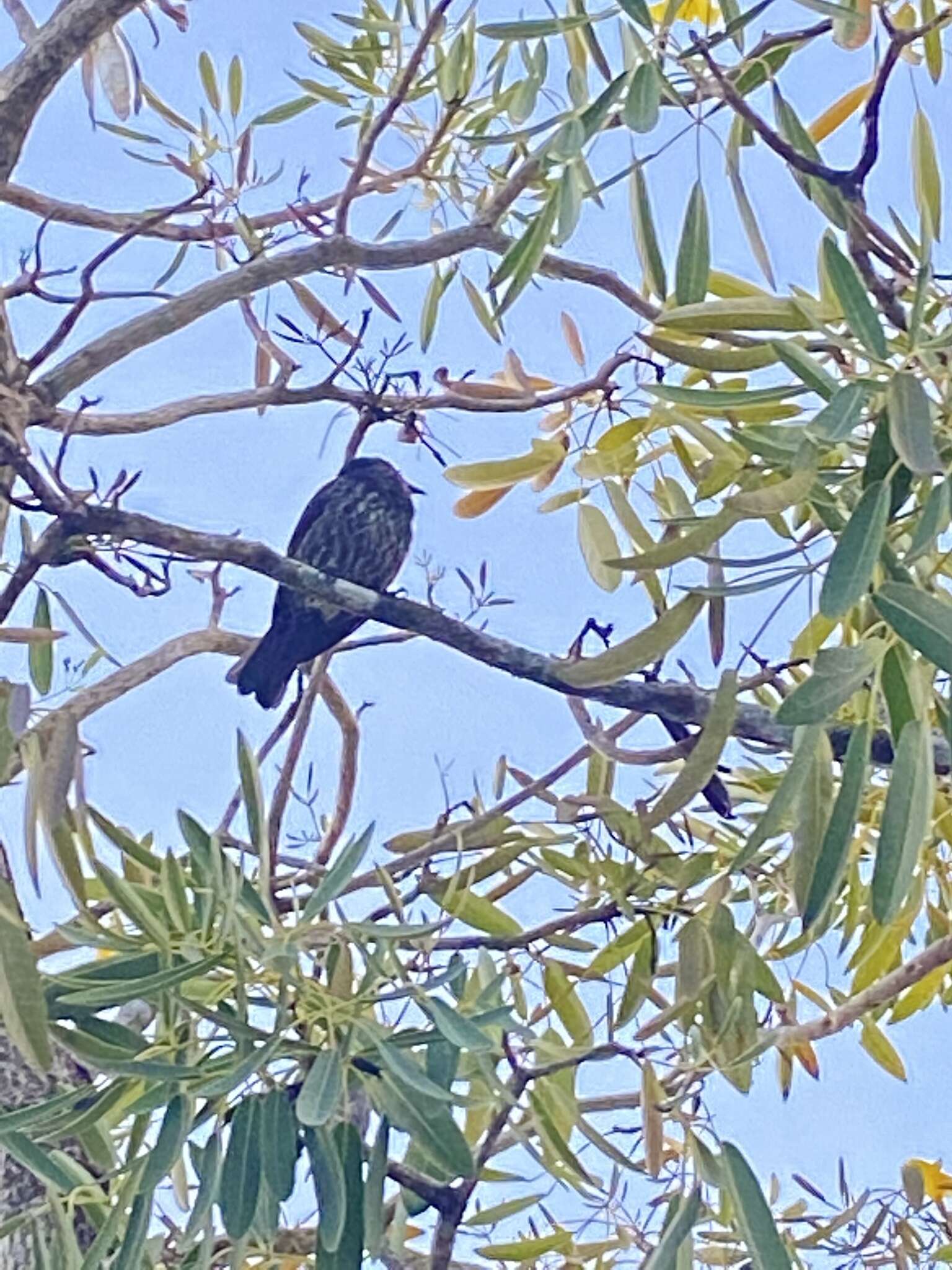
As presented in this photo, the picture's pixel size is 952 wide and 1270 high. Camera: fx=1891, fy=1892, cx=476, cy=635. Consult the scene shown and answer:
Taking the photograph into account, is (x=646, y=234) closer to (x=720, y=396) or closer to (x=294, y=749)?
(x=720, y=396)

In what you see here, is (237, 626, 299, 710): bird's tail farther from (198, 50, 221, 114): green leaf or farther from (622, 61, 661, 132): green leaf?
(622, 61, 661, 132): green leaf

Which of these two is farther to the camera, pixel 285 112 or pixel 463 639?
pixel 285 112

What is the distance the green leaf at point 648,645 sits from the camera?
1.32 metres

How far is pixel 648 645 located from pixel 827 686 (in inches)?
9.4

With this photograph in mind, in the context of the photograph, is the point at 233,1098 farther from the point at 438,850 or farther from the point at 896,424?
the point at 896,424

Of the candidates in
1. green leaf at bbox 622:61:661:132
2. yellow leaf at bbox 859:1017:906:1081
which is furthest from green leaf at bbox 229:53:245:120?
yellow leaf at bbox 859:1017:906:1081

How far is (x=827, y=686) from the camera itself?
1104mm

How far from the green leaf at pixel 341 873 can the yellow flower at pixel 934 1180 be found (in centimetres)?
88

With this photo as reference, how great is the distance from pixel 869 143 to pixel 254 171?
3.42 feet

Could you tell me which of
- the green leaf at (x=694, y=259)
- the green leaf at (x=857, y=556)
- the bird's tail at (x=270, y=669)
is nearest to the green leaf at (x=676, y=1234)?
the green leaf at (x=857, y=556)

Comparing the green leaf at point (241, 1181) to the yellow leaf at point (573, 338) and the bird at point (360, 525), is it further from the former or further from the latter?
the bird at point (360, 525)

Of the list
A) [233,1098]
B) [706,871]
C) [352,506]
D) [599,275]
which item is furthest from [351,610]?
[352,506]

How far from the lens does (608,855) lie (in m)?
1.66

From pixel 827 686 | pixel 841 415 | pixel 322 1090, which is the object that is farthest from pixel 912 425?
pixel 322 1090
